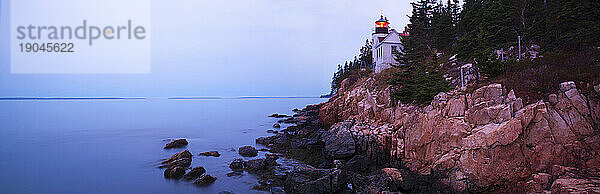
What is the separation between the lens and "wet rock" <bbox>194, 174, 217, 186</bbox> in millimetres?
16328

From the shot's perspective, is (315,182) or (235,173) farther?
(235,173)

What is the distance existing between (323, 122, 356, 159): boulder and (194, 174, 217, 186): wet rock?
27.4ft

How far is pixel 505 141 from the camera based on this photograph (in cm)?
1134

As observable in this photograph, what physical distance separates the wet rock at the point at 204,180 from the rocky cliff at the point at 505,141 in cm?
1163

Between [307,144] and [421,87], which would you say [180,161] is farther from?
[421,87]

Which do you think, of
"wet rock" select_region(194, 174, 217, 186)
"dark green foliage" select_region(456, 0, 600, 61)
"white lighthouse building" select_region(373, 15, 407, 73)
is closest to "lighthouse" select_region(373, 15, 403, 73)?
"white lighthouse building" select_region(373, 15, 407, 73)

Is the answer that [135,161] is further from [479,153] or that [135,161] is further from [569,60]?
[569,60]

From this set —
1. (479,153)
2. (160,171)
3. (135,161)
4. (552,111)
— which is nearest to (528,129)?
(552,111)

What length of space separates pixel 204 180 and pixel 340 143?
33.0 ft

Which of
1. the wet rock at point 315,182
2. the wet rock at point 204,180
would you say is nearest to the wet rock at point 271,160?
the wet rock at point 204,180

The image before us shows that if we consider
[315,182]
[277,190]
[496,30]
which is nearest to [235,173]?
[277,190]

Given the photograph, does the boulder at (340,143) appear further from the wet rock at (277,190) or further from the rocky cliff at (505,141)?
the wet rock at (277,190)

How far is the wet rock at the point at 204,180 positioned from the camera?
16328 millimetres

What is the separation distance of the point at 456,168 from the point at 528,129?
10.8ft
